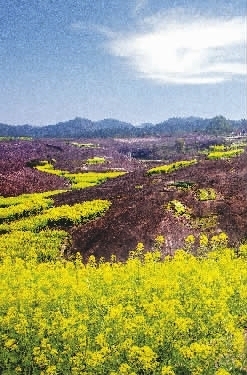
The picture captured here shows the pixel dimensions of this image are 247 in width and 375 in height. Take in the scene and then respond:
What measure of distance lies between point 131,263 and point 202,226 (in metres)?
7.65

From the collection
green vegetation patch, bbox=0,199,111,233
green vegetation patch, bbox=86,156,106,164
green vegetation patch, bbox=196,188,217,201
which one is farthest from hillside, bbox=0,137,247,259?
green vegetation patch, bbox=86,156,106,164

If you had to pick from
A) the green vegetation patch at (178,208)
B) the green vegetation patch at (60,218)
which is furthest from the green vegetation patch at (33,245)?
the green vegetation patch at (178,208)

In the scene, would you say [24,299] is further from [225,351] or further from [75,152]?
[75,152]

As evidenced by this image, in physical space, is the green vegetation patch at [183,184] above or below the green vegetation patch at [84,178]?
above

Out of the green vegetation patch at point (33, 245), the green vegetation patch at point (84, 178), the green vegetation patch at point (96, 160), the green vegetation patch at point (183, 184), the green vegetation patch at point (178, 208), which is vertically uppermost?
the green vegetation patch at point (183, 184)

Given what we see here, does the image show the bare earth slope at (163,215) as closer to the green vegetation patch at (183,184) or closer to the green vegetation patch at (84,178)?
the green vegetation patch at (183,184)

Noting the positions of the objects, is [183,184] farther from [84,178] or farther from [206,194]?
[84,178]

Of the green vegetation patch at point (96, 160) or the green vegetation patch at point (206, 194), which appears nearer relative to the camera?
the green vegetation patch at point (206, 194)

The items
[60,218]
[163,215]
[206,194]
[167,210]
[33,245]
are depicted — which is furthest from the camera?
[60,218]

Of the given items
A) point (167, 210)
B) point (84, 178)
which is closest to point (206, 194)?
point (167, 210)

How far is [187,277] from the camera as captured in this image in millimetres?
13992

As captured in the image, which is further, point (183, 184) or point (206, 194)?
point (183, 184)

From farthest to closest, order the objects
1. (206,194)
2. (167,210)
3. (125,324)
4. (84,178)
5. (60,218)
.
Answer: (84,178) → (60,218) → (206,194) → (167,210) → (125,324)

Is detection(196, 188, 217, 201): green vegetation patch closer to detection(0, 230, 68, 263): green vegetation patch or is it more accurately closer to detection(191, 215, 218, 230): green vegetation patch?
detection(191, 215, 218, 230): green vegetation patch
